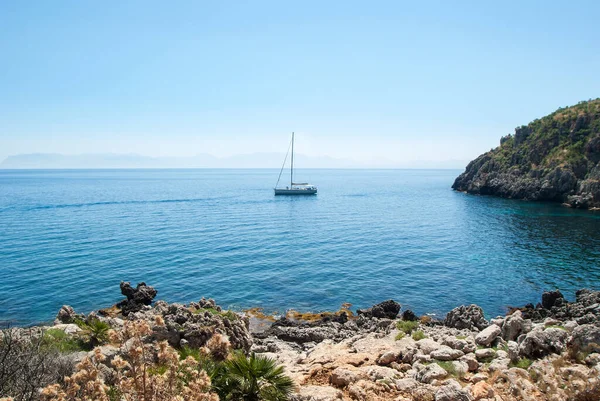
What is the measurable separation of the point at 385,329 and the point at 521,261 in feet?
77.0

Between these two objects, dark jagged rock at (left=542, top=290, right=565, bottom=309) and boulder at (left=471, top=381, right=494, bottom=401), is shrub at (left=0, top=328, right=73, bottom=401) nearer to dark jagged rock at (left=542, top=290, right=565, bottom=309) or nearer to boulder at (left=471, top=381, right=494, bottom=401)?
boulder at (left=471, top=381, right=494, bottom=401)

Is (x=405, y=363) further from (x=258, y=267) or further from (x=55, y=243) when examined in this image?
(x=55, y=243)

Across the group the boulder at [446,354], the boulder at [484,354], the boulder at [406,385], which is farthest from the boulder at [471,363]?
the boulder at [406,385]

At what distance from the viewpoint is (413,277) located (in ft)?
114

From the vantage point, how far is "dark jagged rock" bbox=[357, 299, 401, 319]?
85.6ft

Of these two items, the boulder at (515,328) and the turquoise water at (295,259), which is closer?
the boulder at (515,328)

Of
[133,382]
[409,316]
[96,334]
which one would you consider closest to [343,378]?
[133,382]

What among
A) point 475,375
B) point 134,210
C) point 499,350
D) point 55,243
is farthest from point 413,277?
point 134,210

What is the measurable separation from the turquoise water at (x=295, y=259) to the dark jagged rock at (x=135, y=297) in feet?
4.35

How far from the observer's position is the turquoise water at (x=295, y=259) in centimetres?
3000

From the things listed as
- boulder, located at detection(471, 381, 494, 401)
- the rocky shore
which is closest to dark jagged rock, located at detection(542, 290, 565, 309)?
the rocky shore

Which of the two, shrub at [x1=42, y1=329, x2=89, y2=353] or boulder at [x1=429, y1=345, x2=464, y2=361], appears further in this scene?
shrub at [x1=42, y1=329, x2=89, y2=353]

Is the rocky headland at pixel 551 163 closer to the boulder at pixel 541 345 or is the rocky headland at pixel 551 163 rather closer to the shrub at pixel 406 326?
the shrub at pixel 406 326

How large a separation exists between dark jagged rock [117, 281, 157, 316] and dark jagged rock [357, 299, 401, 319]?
47.1 feet
